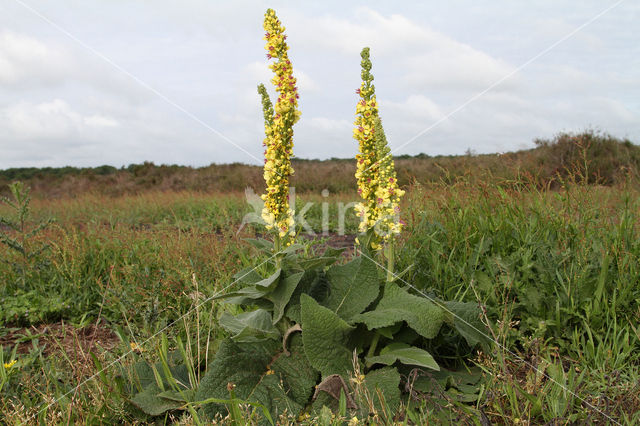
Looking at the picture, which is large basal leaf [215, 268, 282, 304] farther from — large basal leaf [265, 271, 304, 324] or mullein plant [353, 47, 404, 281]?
mullein plant [353, 47, 404, 281]

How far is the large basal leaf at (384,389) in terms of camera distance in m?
1.95

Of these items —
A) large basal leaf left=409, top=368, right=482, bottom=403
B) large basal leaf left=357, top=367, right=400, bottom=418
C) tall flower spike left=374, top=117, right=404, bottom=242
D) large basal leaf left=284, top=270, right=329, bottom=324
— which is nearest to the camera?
large basal leaf left=357, top=367, right=400, bottom=418

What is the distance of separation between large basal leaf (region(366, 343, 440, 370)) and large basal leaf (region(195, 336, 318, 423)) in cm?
35

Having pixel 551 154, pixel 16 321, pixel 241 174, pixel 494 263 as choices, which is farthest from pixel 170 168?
pixel 494 263

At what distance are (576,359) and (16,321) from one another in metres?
3.95

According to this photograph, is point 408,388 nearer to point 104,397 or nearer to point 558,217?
point 104,397

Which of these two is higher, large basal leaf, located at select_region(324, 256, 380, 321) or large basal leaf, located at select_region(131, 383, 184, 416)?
large basal leaf, located at select_region(324, 256, 380, 321)

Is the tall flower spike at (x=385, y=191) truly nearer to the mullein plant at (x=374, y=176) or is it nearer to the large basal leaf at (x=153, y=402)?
the mullein plant at (x=374, y=176)

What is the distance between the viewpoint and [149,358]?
2260 millimetres

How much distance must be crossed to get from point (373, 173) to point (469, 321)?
94cm

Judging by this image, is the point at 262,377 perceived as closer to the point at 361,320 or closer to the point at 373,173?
the point at 361,320

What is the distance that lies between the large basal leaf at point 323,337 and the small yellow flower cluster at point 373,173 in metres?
0.60

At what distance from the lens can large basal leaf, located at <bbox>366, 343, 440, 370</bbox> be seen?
201cm

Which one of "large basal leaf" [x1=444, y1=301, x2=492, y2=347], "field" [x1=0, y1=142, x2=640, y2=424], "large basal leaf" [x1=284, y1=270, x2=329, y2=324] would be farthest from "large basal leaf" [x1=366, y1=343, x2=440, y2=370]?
"large basal leaf" [x1=284, y1=270, x2=329, y2=324]
